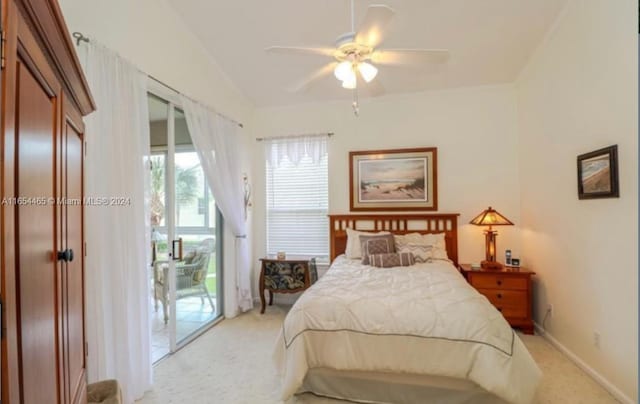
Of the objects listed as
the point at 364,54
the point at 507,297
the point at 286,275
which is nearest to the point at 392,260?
the point at 507,297

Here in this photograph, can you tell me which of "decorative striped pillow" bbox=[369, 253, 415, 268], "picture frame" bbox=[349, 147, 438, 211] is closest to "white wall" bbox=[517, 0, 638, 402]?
"picture frame" bbox=[349, 147, 438, 211]

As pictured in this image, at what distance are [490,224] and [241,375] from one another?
10.1ft

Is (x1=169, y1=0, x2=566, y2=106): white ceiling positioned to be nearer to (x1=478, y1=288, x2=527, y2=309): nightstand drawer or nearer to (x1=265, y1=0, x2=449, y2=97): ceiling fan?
(x1=265, y1=0, x2=449, y2=97): ceiling fan

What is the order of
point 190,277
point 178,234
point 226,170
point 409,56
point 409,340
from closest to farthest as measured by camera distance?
point 409,340 → point 409,56 → point 178,234 → point 190,277 → point 226,170

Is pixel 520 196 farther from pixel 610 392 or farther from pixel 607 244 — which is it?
pixel 610 392

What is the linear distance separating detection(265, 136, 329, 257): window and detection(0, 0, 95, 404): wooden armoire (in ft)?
11.0

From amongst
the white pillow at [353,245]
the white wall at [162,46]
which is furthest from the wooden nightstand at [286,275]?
the white pillow at [353,245]

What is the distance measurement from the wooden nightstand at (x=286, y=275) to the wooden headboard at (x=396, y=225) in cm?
50

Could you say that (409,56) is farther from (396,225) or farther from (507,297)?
(507,297)

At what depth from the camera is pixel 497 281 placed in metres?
3.48

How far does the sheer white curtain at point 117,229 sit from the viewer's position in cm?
206

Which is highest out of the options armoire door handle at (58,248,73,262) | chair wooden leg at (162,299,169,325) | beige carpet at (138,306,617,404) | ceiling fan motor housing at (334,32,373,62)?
ceiling fan motor housing at (334,32,373,62)

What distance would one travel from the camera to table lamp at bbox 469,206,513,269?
142 inches

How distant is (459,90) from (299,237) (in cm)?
296
